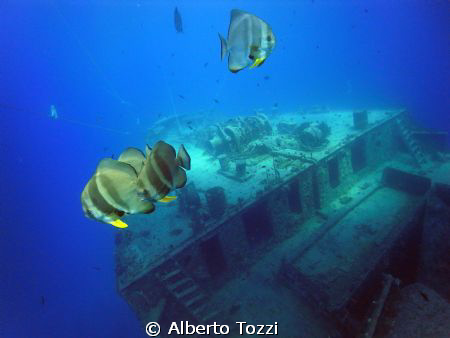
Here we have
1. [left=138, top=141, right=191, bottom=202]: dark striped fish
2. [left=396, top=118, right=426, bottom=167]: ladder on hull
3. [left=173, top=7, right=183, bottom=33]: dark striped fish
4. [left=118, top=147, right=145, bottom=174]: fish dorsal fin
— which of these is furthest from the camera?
[left=396, top=118, right=426, bottom=167]: ladder on hull

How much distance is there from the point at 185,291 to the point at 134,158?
900 cm

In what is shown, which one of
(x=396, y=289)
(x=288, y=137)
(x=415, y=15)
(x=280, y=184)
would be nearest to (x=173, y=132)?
(x=288, y=137)

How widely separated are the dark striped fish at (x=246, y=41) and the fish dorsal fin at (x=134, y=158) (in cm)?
130

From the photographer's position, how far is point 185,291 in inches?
381

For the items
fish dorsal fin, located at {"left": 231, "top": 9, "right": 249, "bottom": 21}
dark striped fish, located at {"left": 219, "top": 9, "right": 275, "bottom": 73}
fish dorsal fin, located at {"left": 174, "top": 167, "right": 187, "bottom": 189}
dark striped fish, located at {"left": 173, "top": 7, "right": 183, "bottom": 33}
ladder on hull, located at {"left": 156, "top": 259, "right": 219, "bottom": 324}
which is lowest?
ladder on hull, located at {"left": 156, "top": 259, "right": 219, "bottom": 324}

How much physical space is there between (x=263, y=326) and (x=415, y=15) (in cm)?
4023

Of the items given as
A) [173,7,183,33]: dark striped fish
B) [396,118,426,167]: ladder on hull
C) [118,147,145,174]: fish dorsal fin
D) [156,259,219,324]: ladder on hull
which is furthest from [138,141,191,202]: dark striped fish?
[396,118,426,167]: ladder on hull

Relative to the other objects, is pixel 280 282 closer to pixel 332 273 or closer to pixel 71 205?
pixel 332 273

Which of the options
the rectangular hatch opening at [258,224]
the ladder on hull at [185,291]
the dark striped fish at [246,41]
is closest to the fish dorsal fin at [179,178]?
the dark striped fish at [246,41]

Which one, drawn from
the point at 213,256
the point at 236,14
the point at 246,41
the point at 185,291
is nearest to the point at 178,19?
the point at 236,14

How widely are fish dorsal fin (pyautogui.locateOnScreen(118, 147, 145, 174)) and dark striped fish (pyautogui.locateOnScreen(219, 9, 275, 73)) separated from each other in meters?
1.30

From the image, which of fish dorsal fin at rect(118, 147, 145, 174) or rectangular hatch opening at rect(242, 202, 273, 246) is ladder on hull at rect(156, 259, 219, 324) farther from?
fish dorsal fin at rect(118, 147, 145, 174)

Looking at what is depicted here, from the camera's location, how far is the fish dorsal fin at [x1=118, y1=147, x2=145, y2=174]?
2066 mm

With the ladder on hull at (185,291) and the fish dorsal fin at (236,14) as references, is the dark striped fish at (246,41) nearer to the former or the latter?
the fish dorsal fin at (236,14)
